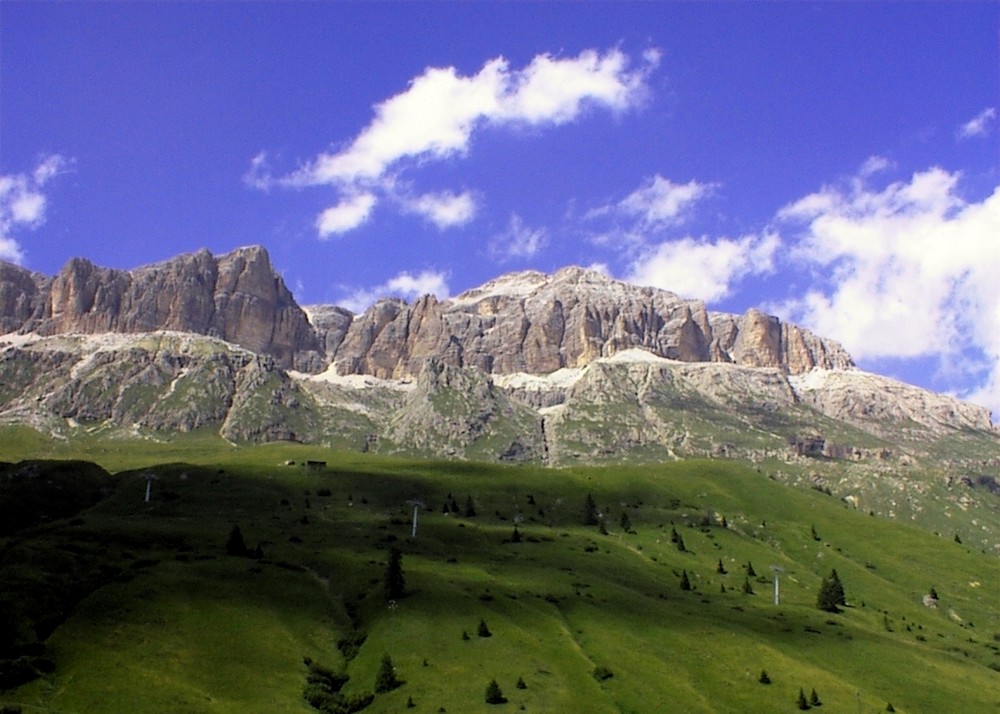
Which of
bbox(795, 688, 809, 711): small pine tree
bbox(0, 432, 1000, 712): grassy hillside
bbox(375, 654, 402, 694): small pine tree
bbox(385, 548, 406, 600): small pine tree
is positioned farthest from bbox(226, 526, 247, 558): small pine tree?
bbox(795, 688, 809, 711): small pine tree

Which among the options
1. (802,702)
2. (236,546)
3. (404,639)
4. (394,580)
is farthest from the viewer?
(236,546)

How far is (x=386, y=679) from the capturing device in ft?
386

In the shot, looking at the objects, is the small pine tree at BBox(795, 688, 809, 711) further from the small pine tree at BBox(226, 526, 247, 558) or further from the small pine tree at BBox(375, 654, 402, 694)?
the small pine tree at BBox(226, 526, 247, 558)

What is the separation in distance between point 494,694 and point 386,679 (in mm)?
14681

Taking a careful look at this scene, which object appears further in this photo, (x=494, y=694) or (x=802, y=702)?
(x=802, y=702)

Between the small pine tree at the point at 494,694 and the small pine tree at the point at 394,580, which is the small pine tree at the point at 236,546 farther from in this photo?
the small pine tree at the point at 494,694

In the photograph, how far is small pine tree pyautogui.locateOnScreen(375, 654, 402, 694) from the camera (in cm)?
11681

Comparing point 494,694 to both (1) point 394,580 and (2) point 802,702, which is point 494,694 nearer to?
(1) point 394,580

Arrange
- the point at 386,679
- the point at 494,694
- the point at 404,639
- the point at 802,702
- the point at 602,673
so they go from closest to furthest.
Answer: the point at 494,694 → the point at 386,679 → the point at 802,702 → the point at 602,673 → the point at 404,639

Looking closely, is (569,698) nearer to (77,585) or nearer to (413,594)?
(413,594)

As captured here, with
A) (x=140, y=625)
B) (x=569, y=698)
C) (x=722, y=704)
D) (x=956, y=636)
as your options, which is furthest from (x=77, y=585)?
(x=956, y=636)

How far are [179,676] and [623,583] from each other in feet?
338

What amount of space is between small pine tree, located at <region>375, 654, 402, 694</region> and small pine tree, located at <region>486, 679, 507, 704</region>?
12448 millimetres

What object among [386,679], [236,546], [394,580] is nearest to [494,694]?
[386,679]
